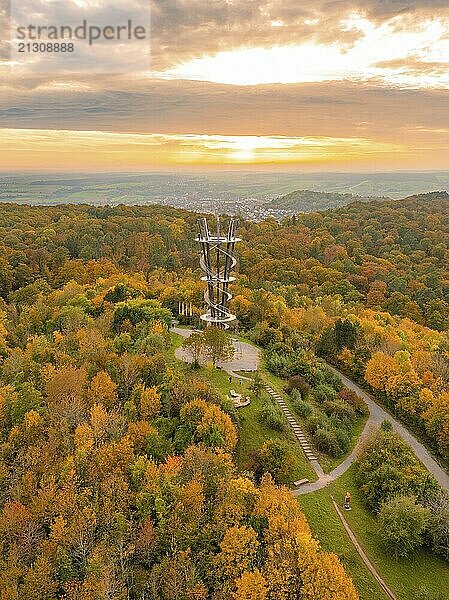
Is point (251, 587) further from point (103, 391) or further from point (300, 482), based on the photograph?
point (103, 391)

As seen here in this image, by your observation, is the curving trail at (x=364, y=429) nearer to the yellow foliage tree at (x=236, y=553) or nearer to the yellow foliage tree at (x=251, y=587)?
the yellow foliage tree at (x=236, y=553)

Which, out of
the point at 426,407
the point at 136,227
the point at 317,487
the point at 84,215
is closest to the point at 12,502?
the point at 317,487

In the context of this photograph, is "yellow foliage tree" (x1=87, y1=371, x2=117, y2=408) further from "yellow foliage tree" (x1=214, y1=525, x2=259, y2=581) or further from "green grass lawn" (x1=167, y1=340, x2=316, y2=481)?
"yellow foliage tree" (x1=214, y1=525, x2=259, y2=581)

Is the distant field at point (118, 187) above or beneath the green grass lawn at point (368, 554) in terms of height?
above

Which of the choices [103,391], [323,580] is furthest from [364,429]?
[103,391]

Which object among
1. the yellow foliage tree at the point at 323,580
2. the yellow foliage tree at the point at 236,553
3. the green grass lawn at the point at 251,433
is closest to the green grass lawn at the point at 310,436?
the green grass lawn at the point at 251,433

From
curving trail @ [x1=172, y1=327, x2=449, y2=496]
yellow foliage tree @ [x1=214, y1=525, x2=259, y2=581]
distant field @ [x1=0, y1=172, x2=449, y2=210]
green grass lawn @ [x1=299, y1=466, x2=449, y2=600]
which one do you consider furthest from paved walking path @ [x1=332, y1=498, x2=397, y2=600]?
distant field @ [x1=0, y1=172, x2=449, y2=210]
